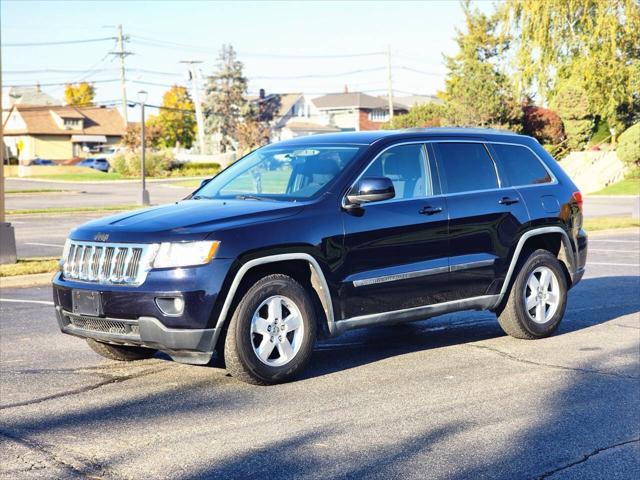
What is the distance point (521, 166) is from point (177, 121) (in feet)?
320

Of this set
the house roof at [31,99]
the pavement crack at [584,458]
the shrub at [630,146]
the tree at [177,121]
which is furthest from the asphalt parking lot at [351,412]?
the house roof at [31,99]

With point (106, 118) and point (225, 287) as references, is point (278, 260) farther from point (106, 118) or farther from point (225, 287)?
point (106, 118)

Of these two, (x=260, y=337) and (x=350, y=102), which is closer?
(x=260, y=337)

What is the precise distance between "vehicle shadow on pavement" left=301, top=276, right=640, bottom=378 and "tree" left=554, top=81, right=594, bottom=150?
37.3m

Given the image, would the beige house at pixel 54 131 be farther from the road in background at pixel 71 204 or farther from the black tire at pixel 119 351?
the black tire at pixel 119 351

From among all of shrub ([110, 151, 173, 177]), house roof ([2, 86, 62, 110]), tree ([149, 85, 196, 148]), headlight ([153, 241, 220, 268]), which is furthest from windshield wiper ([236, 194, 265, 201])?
house roof ([2, 86, 62, 110])

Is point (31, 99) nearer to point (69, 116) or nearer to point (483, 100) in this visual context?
point (69, 116)

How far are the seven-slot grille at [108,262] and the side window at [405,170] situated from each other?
211 centimetres

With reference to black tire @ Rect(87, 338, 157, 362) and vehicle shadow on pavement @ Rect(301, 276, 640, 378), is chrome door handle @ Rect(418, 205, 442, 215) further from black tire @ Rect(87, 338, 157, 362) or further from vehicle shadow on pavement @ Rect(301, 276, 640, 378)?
black tire @ Rect(87, 338, 157, 362)

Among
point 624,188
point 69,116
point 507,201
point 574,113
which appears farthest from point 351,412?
point 69,116

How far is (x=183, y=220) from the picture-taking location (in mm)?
6945

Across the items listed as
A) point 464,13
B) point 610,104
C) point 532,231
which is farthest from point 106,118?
point 532,231

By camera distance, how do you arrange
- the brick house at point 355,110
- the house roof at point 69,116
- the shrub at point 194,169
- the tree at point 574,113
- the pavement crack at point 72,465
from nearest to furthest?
1. the pavement crack at point 72,465
2. the tree at point 574,113
3. the shrub at point 194,169
4. the house roof at point 69,116
5. the brick house at point 355,110

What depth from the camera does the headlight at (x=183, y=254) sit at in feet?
21.9
